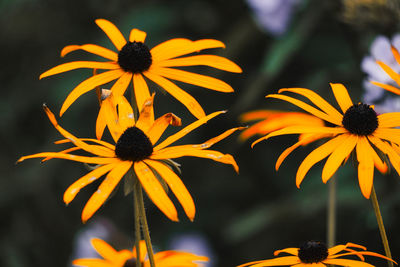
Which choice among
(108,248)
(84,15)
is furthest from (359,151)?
Result: (84,15)

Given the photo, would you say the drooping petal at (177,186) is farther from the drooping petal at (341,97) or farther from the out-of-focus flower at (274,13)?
the out-of-focus flower at (274,13)

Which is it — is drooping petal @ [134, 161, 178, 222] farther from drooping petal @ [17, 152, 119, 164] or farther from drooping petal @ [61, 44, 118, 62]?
drooping petal @ [61, 44, 118, 62]

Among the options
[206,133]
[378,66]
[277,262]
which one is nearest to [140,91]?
[277,262]

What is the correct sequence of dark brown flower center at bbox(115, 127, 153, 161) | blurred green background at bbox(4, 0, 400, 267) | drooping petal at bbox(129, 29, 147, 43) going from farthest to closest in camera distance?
blurred green background at bbox(4, 0, 400, 267), drooping petal at bbox(129, 29, 147, 43), dark brown flower center at bbox(115, 127, 153, 161)

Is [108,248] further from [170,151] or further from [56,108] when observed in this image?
[56,108]

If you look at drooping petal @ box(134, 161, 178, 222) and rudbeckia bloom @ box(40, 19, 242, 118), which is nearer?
drooping petal @ box(134, 161, 178, 222)

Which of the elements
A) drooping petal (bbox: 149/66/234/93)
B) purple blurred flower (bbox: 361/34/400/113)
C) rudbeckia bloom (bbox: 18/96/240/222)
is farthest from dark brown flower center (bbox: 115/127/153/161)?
purple blurred flower (bbox: 361/34/400/113)
